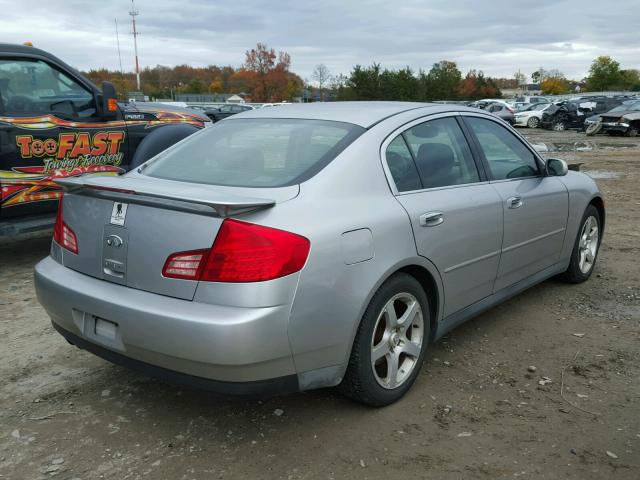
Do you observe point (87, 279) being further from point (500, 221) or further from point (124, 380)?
point (500, 221)

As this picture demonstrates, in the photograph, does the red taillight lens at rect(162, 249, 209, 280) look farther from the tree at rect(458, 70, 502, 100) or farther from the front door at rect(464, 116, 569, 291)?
the tree at rect(458, 70, 502, 100)

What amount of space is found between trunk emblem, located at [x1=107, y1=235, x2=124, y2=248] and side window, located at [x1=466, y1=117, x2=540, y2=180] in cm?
236

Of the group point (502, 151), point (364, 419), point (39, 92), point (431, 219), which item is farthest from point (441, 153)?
point (39, 92)

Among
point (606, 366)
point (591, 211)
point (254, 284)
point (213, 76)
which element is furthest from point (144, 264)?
point (213, 76)

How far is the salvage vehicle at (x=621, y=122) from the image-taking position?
80.8 feet

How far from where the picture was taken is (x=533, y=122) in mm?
34188

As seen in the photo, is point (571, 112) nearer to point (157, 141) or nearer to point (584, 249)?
point (584, 249)

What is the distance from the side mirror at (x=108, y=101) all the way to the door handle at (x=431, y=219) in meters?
4.24

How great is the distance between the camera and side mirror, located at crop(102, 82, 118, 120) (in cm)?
625

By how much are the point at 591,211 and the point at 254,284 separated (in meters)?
3.79

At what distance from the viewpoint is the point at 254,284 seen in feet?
8.20

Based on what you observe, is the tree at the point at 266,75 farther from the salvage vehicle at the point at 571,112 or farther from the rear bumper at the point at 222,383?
the rear bumper at the point at 222,383

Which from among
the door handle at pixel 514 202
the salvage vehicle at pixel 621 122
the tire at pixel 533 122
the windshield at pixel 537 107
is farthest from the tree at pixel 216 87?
the door handle at pixel 514 202

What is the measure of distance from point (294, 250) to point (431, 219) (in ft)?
3.32
